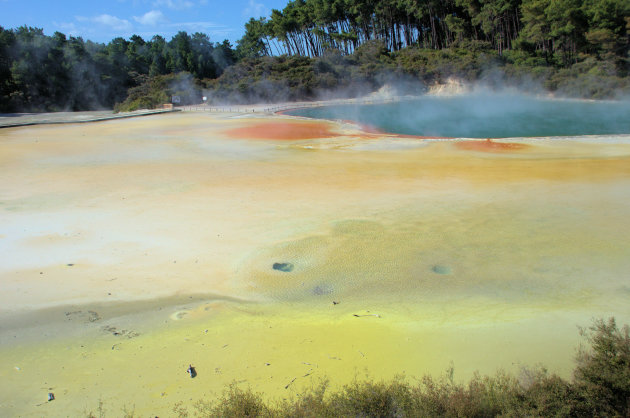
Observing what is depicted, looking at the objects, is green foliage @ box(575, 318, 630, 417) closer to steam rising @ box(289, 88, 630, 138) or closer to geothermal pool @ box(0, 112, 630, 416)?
geothermal pool @ box(0, 112, 630, 416)

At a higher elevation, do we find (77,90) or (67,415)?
(77,90)

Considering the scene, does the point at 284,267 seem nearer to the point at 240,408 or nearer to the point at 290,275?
the point at 290,275

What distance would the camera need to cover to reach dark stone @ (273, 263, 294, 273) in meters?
7.28

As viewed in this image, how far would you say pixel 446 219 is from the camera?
930 centimetres

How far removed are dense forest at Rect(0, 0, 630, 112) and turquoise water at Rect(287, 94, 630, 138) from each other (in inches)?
217

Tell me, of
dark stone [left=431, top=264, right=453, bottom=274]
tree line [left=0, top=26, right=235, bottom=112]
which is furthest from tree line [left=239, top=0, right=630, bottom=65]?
dark stone [left=431, top=264, right=453, bottom=274]

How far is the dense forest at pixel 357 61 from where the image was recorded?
128ft

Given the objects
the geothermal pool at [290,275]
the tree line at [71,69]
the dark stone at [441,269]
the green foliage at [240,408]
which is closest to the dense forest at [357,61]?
the tree line at [71,69]

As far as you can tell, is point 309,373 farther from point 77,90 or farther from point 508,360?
point 77,90

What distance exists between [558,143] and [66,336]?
17.7m

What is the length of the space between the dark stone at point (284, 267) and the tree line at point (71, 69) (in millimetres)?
45723

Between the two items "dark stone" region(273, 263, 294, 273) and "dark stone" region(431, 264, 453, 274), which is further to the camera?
"dark stone" region(273, 263, 294, 273)

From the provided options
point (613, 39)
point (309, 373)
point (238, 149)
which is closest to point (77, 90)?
point (238, 149)

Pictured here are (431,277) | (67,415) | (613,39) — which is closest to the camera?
(67,415)
